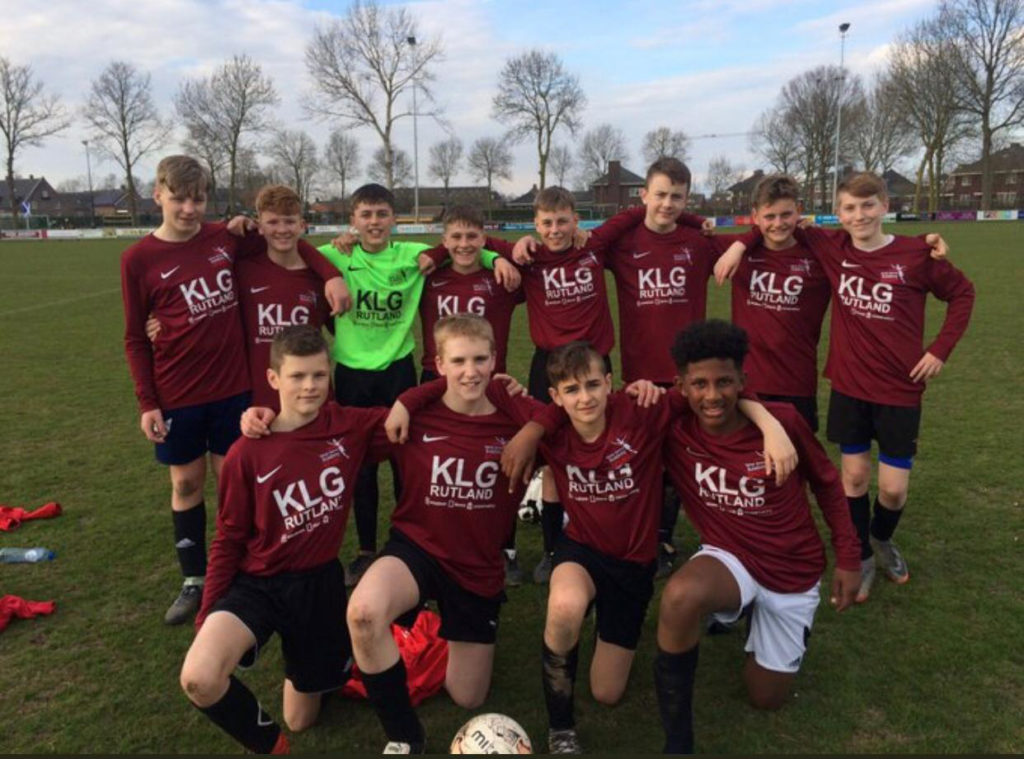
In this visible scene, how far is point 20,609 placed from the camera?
352 centimetres

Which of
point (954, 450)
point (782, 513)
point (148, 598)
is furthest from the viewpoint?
point (954, 450)

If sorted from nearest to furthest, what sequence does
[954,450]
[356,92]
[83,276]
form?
[954,450], [83,276], [356,92]

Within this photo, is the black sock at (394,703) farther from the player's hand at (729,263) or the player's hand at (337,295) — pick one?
the player's hand at (729,263)

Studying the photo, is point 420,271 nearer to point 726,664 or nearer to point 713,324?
point 713,324

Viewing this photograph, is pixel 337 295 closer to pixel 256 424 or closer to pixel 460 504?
pixel 256 424

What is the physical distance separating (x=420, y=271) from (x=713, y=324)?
75.1 inches

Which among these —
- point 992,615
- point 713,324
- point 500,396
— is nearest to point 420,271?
point 500,396

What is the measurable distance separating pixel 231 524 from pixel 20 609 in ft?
5.52

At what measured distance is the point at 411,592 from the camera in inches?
109

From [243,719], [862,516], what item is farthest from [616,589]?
[862,516]

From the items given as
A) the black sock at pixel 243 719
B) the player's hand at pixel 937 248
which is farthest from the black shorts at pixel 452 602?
the player's hand at pixel 937 248

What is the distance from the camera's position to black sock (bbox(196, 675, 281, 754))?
241cm

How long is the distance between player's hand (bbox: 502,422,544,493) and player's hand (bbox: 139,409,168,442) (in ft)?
6.29

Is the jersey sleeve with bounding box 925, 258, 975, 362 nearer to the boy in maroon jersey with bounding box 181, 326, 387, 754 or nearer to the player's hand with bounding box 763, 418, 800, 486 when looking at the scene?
the player's hand with bounding box 763, 418, 800, 486
